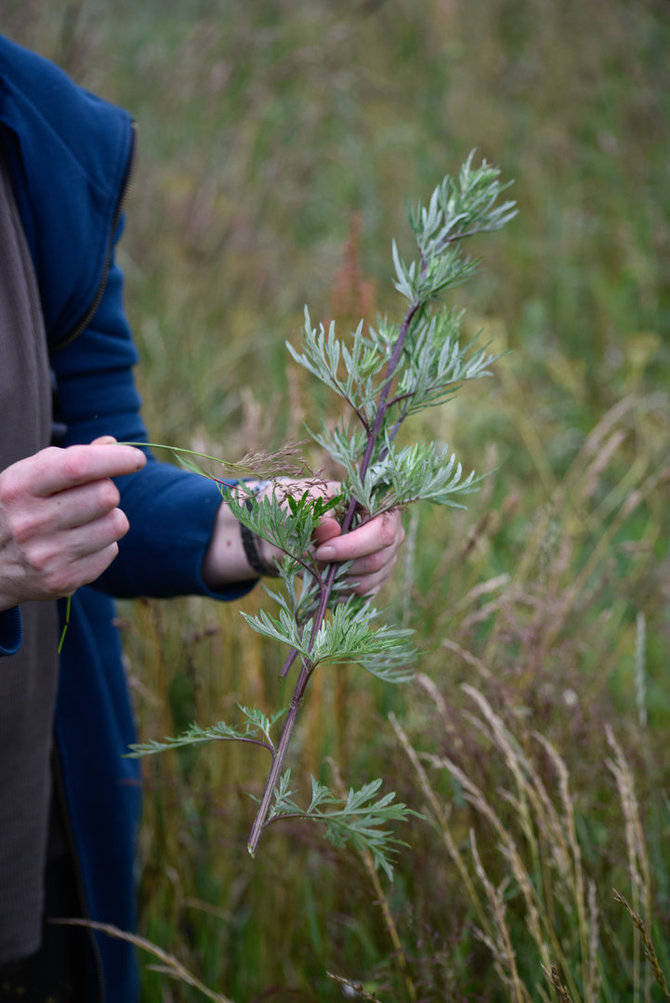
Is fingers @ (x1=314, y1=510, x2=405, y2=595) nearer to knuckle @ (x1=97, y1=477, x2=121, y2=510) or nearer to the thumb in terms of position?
the thumb

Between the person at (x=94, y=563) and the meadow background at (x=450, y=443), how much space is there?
142mm

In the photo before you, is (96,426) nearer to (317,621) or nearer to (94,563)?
(94,563)

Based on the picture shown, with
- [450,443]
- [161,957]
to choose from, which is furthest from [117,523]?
[450,443]

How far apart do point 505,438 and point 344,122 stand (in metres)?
2.41

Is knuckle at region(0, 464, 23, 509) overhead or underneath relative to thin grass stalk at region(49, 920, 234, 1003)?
overhead

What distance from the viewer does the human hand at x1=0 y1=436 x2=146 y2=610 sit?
60 cm

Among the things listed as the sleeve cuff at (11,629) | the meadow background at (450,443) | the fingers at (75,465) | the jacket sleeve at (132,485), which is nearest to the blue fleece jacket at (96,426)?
the jacket sleeve at (132,485)

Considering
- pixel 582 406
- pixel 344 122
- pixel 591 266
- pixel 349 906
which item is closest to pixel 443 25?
pixel 344 122

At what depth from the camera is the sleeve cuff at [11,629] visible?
0.76 m

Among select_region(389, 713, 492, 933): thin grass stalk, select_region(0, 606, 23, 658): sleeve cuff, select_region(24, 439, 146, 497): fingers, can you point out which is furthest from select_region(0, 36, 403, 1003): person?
select_region(389, 713, 492, 933): thin grass stalk

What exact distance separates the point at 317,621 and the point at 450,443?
5.50 ft

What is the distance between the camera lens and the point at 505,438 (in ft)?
9.78

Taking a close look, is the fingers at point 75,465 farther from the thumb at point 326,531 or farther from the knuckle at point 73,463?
the thumb at point 326,531

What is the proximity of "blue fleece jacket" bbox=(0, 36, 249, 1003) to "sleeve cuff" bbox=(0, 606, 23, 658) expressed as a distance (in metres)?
0.28
